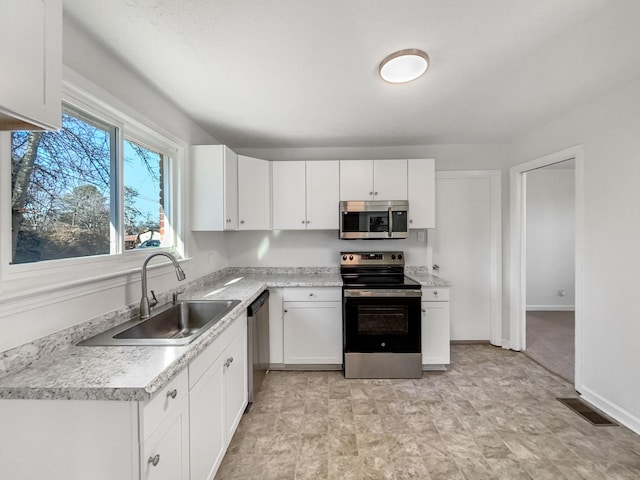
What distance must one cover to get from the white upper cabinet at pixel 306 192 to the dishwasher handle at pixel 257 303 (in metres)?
0.81

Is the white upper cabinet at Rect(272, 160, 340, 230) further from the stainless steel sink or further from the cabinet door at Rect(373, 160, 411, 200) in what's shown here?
the stainless steel sink

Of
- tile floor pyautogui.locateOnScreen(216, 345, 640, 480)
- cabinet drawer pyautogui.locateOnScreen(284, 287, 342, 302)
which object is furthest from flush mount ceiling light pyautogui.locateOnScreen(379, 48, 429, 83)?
tile floor pyautogui.locateOnScreen(216, 345, 640, 480)

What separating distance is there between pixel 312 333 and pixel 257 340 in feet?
2.07

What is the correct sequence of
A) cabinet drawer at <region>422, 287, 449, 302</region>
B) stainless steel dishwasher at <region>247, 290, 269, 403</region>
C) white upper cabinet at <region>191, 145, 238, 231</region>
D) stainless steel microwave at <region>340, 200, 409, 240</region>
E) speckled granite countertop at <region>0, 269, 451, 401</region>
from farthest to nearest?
stainless steel microwave at <region>340, 200, 409, 240</region>, cabinet drawer at <region>422, 287, 449, 302</region>, white upper cabinet at <region>191, 145, 238, 231</region>, stainless steel dishwasher at <region>247, 290, 269, 403</region>, speckled granite countertop at <region>0, 269, 451, 401</region>

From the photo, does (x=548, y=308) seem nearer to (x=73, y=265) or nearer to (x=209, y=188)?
(x=209, y=188)

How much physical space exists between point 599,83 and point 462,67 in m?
1.10

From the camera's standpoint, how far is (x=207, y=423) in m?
1.40

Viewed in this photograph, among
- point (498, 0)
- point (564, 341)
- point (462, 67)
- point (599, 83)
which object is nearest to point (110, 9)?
point (498, 0)

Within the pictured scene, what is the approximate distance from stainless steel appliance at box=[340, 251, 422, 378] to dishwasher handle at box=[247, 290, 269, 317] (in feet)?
2.42

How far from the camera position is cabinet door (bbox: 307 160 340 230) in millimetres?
3031

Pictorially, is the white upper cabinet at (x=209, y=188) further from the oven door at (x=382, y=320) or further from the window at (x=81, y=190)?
the oven door at (x=382, y=320)

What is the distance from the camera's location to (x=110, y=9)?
4.09 ft

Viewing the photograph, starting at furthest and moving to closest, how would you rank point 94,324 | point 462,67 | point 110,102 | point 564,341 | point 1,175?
point 564,341 → point 462,67 → point 110,102 → point 94,324 → point 1,175

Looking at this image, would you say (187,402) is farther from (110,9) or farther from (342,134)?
(342,134)
